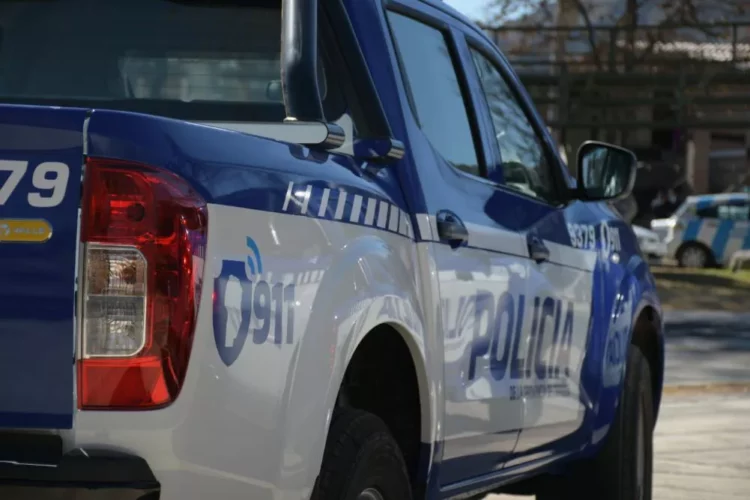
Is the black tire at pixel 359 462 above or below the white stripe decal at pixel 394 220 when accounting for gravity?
below

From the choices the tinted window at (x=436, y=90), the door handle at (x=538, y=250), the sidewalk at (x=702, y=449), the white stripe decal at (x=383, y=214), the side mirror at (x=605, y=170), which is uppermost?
the tinted window at (x=436, y=90)

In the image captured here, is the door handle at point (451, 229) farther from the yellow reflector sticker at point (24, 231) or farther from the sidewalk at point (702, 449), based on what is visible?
the sidewalk at point (702, 449)

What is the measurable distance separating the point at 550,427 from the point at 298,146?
2.04 metres

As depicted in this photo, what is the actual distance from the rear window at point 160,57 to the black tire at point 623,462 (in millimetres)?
2088

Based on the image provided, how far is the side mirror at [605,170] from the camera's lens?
215 inches

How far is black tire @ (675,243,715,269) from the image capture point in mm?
35531

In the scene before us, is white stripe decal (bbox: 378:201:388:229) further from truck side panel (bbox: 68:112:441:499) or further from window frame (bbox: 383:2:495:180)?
window frame (bbox: 383:2:495:180)

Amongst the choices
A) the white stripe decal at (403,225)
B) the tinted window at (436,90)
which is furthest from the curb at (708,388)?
the white stripe decal at (403,225)

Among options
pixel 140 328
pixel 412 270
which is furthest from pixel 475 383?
pixel 140 328

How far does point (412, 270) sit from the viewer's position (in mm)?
3770

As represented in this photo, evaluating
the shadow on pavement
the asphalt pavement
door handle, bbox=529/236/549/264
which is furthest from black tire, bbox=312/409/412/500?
the shadow on pavement

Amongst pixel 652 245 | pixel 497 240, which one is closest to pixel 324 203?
pixel 497 240

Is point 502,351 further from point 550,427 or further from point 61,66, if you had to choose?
point 61,66

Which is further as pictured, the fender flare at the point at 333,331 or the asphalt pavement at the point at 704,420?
the asphalt pavement at the point at 704,420
